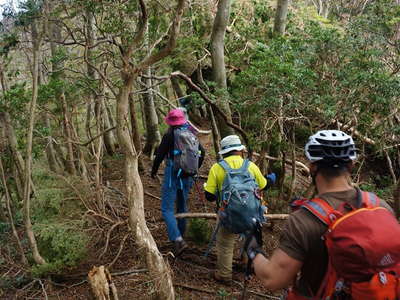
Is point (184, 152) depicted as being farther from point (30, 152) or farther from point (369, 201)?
point (369, 201)

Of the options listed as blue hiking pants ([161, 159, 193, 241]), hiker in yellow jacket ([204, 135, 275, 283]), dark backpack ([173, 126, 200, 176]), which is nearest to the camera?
hiker in yellow jacket ([204, 135, 275, 283])

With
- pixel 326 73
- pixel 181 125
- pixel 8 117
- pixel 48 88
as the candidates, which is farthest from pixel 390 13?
pixel 8 117

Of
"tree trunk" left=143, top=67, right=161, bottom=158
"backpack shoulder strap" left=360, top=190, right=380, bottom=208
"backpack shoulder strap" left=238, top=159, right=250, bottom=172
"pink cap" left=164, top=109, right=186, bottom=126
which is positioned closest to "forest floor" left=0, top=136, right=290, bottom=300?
"backpack shoulder strap" left=238, top=159, right=250, bottom=172

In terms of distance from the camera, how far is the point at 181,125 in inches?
218

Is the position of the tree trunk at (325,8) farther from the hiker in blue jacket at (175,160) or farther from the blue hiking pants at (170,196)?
the blue hiking pants at (170,196)

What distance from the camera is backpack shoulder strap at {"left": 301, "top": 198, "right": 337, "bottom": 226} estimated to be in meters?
2.09

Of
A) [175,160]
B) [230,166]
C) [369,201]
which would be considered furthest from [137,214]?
[369,201]

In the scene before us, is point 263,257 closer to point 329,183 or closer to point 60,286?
point 329,183

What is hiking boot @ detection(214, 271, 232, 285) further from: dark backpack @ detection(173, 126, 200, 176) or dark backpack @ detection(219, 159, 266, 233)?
dark backpack @ detection(173, 126, 200, 176)

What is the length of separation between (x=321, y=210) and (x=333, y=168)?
300 mm

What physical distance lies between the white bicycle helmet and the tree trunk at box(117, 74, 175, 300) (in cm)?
244

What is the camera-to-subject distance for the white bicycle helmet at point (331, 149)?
88.6 inches

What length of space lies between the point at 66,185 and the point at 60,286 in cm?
173

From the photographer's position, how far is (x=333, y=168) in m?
2.26
